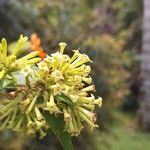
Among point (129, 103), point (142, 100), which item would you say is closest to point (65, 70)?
point (142, 100)

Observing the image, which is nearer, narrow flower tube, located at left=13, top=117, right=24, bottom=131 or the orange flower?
narrow flower tube, located at left=13, top=117, right=24, bottom=131

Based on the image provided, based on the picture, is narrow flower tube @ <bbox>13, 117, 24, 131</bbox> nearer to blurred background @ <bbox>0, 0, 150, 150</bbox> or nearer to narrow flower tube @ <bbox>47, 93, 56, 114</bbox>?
narrow flower tube @ <bbox>47, 93, 56, 114</bbox>

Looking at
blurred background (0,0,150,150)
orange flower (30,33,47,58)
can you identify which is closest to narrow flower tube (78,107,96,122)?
orange flower (30,33,47,58)

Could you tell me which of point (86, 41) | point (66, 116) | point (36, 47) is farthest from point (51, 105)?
point (86, 41)

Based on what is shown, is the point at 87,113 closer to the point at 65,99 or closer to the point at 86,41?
the point at 65,99

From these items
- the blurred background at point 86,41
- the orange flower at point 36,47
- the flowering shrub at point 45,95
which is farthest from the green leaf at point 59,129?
the blurred background at point 86,41

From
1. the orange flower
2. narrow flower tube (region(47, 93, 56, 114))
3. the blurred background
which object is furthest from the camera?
the blurred background

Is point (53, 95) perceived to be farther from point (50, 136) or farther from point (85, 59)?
point (50, 136)
